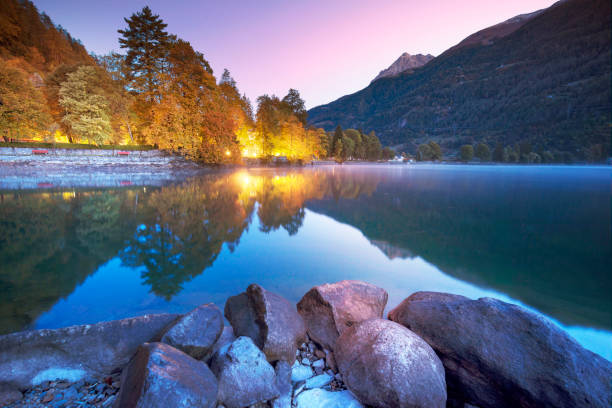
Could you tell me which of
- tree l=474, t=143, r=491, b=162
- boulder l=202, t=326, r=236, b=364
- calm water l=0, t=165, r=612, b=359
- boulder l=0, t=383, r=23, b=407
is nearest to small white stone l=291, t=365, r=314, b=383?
boulder l=202, t=326, r=236, b=364

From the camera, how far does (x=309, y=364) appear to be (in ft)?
11.4

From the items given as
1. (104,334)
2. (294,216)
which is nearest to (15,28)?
(294,216)

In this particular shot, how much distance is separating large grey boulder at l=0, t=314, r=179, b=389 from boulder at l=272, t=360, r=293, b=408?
169cm

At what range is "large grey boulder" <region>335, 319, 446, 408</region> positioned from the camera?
2.59m

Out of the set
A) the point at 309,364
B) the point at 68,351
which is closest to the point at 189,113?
the point at 68,351

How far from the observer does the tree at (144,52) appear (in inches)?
1438

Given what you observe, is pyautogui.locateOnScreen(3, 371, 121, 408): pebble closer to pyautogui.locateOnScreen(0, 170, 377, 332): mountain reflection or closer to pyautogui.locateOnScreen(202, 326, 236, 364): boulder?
pyautogui.locateOnScreen(202, 326, 236, 364): boulder

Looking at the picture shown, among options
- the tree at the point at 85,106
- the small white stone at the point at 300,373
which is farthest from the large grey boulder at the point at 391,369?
the tree at the point at 85,106

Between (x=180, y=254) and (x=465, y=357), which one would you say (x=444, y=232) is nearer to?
(x=465, y=357)

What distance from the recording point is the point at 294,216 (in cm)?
1322

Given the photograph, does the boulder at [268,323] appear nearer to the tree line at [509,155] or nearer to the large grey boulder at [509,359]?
the large grey boulder at [509,359]

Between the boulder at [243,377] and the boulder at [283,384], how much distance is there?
8cm

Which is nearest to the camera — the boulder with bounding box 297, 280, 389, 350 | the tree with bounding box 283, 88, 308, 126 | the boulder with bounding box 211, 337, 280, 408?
the boulder with bounding box 211, 337, 280, 408

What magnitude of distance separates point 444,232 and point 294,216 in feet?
23.6
